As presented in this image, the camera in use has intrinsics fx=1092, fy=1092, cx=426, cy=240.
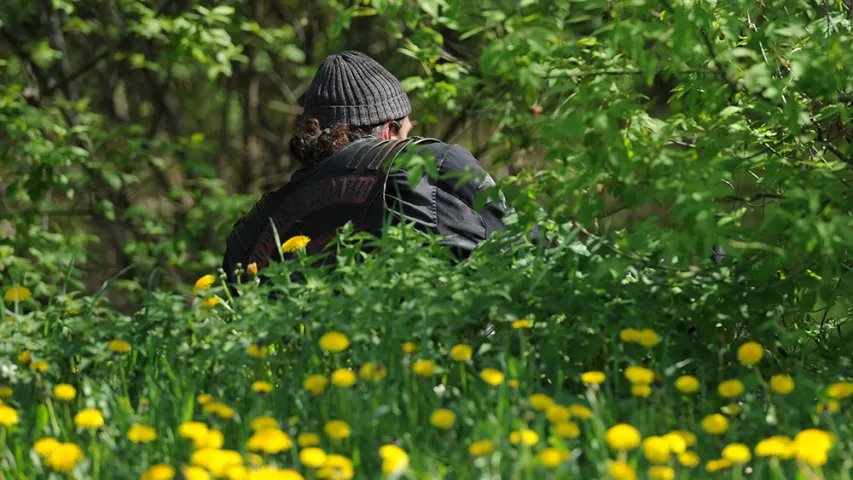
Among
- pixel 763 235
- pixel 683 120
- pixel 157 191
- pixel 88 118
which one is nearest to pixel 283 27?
pixel 88 118

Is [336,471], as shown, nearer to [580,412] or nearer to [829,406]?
[580,412]

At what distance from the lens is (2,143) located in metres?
6.32

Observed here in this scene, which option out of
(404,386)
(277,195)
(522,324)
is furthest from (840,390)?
(277,195)

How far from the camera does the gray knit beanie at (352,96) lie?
3.84m

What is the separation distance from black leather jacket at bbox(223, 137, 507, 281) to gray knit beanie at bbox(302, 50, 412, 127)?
176mm

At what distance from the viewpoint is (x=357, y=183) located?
349 cm

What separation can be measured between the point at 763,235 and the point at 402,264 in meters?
0.89

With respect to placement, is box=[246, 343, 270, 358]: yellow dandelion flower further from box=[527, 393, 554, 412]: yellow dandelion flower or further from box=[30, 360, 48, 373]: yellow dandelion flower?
box=[527, 393, 554, 412]: yellow dandelion flower

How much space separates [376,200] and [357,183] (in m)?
0.11

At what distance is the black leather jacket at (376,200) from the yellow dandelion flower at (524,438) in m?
1.26

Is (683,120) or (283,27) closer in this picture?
(683,120)

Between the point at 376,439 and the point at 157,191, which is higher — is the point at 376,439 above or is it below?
above

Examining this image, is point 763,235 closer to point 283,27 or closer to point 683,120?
point 683,120

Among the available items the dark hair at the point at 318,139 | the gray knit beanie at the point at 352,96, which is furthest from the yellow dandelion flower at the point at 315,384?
the gray knit beanie at the point at 352,96
